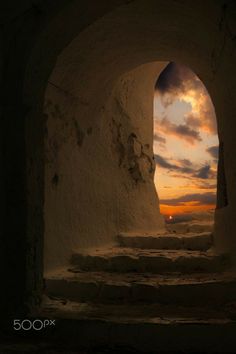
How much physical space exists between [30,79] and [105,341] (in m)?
1.94

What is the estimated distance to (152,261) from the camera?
4.42 meters

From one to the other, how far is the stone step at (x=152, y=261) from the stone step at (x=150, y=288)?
0.18m

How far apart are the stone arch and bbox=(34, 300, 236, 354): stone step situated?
0.34 m

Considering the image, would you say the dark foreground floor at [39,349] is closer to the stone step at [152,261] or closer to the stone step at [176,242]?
the stone step at [152,261]

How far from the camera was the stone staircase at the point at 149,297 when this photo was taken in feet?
8.91

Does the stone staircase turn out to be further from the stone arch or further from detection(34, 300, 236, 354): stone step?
the stone arch

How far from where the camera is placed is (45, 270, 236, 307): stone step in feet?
11.7

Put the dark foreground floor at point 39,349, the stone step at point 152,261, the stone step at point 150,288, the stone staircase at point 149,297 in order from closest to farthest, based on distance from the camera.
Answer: the dark foreground floor at point 39,349, the stone staircase at point 149,297, the stone step at point 150,288, the stone step at point 152,261

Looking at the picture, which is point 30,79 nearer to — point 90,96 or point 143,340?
point 143,340

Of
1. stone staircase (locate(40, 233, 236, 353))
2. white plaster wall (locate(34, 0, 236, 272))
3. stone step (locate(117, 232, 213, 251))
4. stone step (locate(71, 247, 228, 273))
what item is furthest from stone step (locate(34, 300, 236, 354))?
stone step (locate(117, 232, 213, 251))

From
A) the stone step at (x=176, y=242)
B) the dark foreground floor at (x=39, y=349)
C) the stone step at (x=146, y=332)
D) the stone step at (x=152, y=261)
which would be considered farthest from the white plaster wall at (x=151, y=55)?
the dark foreground floor at (x=39, y=349)

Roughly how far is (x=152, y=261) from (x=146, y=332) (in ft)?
5.57

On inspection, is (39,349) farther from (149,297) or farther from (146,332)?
(149,297)

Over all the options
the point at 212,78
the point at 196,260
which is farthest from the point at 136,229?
the point at 212,78
